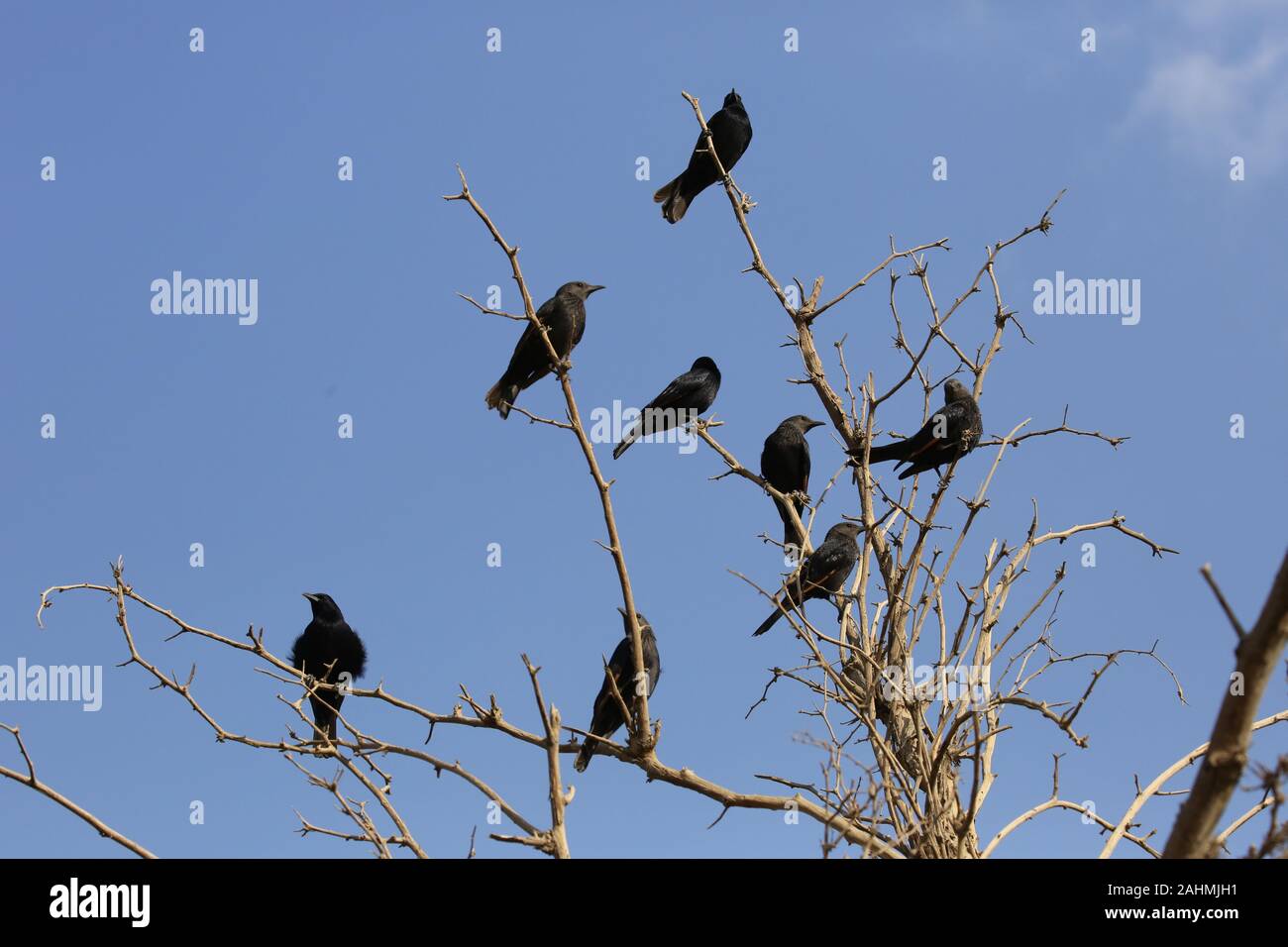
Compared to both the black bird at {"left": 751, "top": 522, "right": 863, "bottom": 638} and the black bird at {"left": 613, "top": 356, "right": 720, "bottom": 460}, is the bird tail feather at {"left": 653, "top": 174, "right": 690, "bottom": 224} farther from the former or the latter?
the black bird at {"left": 751, "top": 522, "right": 863, "bottom": 638}

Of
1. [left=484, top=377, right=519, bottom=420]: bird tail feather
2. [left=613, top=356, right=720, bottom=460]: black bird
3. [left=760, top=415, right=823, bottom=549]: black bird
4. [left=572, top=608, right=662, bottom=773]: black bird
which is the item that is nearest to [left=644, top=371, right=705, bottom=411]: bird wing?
[left=613, top=356, right=720, bottom=460]: black bird

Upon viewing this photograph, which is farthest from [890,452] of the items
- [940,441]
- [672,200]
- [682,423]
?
[672,200]

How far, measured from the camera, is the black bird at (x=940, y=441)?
253 inches

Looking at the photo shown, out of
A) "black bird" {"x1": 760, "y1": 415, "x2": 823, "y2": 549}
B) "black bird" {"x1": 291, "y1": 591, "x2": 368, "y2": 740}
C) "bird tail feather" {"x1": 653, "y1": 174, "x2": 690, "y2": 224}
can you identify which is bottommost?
"black bird" {"x1": 291, "y1": 591, "x2": 368, "y2": 740}

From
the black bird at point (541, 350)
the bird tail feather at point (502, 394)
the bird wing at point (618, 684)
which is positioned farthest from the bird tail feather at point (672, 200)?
the bird wing at point (618, 684)

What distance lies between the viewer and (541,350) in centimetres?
716

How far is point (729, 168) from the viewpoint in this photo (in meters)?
9.73

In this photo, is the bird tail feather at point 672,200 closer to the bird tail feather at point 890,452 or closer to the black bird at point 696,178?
the black bird at point 696,178

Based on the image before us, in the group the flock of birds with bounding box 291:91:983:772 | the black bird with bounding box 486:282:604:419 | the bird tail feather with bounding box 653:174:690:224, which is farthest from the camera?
the bird tail feather with bounding box 653:174:690:224

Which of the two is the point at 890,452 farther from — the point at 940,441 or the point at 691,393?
the point at 691,393

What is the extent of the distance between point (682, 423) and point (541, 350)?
105cm

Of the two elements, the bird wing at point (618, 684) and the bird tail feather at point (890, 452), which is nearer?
the bird wing at point (618, 684)

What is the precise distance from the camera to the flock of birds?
6195 millimetres
